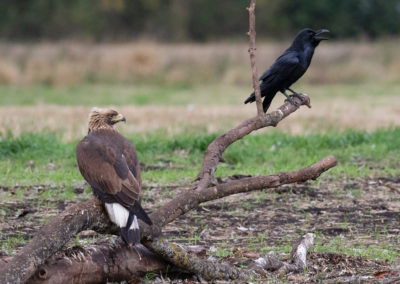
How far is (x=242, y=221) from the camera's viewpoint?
247 inches

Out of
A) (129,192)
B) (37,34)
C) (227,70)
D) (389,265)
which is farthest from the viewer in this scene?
(37,34)

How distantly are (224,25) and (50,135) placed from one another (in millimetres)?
27273

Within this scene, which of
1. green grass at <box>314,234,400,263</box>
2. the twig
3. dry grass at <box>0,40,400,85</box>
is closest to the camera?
the twig

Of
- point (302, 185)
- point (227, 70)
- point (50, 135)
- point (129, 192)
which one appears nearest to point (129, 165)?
point (129, 192)

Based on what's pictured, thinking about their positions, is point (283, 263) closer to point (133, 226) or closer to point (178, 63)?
point (133, 226)

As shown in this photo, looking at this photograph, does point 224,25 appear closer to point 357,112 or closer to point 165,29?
point 165,29

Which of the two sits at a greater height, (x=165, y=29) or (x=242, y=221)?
(x=165, y=29)

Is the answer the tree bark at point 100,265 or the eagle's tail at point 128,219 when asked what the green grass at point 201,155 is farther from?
the eagle's tail at point 128,219

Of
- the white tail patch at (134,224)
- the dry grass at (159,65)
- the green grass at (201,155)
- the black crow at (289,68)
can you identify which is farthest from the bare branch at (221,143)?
the dry grass at (159,65)

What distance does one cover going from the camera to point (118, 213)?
4199mm

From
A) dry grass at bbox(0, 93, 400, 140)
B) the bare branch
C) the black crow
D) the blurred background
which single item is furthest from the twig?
the blurred background

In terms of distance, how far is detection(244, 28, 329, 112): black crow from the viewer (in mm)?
6332

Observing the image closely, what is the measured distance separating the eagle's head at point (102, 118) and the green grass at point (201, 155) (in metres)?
2.65

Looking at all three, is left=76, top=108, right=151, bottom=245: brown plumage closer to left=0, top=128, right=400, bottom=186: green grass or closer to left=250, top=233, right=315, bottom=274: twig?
left=250, top=233, right=315, bottom=274: twig
